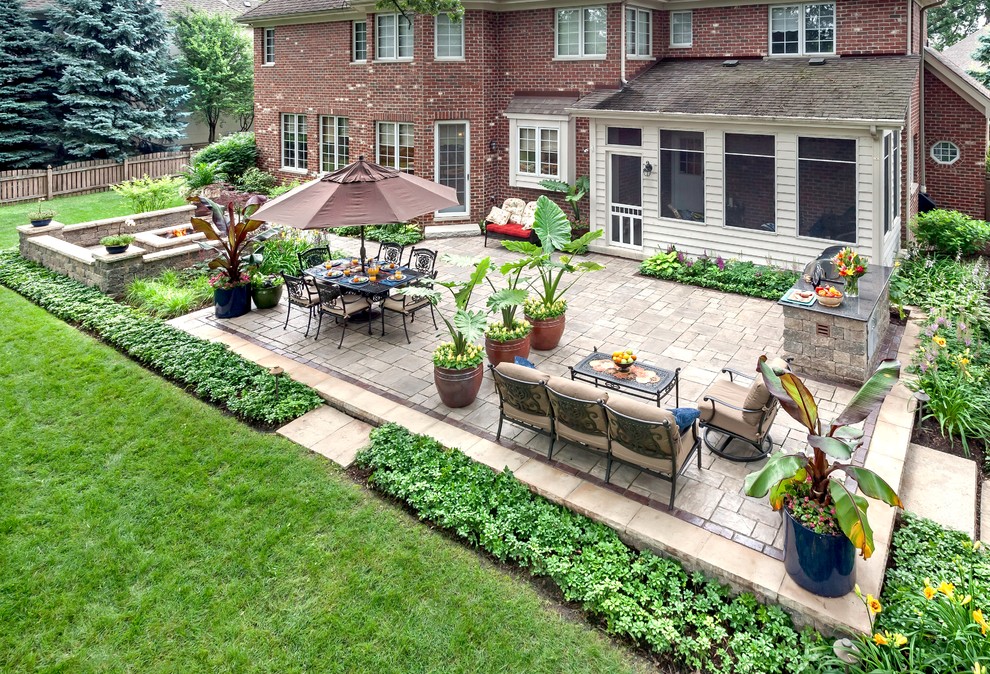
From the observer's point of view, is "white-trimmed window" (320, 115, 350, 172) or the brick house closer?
the brick house

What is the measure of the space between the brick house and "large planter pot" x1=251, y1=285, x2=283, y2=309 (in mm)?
6552

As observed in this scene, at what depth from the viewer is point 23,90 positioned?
22.9 metres

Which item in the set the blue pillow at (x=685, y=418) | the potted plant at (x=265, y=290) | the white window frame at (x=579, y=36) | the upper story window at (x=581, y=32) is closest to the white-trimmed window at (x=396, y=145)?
the white window frame at (x=579, y=36)

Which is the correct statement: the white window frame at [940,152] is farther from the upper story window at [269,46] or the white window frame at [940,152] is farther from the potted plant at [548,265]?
the upper story window at [269,46]

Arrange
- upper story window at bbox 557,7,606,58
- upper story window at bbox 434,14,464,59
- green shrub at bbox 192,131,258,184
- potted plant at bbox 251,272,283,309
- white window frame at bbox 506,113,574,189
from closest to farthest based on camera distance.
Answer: potted plant at bbox 251,272,283,309, upper story window at bbox 557,7,606,58, white window frame at bbox 506,113,574,189, upper story window at bbox 434,14,464,59, green shrub at bbox 192,131,258,184

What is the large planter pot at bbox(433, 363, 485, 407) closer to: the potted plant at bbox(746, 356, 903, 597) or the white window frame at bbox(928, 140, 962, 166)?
the potted plant at bbox(746, 356, 903, 597)

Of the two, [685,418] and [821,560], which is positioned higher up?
[685,418]

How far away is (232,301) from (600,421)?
288 inches

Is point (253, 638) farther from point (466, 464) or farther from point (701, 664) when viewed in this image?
point (701, 664)

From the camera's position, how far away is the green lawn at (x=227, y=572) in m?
4.68

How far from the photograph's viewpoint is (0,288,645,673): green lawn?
4676mm

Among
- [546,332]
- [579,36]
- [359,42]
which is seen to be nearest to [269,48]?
[359,42]

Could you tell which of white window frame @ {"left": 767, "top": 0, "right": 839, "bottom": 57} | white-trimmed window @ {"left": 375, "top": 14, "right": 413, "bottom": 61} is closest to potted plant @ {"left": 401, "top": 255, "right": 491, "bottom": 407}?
white window frame @ {"left": 767, "top": 0, "right": 839, "bottom": 57}

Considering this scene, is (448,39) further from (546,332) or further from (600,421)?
(600,421)
